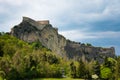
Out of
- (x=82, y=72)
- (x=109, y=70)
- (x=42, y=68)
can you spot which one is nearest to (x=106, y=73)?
(x=109, y=70)

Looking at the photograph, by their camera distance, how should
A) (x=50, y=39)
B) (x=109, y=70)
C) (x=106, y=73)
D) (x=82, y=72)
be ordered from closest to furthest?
1. (x=82, y=72)
2. (x=106, y=73)
3. (x=109, y=70)
4. (x=50, y=39)

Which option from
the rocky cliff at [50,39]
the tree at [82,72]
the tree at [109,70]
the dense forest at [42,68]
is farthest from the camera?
the rocky cliff at [50,39]

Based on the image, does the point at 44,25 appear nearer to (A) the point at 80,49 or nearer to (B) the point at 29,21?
(B) the point at 29,21

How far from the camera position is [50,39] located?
5694 inches

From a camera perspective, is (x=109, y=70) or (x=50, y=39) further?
(x=50, y=39)

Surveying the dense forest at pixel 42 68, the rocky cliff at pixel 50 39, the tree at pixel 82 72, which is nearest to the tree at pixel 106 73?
the dense forest at pixel 42 68

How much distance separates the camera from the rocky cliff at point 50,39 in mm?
136250

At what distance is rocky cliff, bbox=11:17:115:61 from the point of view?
136m

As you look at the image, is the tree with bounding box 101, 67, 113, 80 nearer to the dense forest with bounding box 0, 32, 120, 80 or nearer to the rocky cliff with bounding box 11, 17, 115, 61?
the dense forest with bounding box 0, 32, 120, 80

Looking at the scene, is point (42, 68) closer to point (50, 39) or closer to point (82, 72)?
point (82, 72)

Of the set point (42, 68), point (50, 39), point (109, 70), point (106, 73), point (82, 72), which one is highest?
point (50, 39)

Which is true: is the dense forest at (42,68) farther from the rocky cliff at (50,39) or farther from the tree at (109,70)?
the rocky cliff at (50,39)

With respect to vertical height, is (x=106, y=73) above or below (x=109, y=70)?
below

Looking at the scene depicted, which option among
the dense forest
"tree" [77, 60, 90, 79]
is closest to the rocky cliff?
the dense forest
